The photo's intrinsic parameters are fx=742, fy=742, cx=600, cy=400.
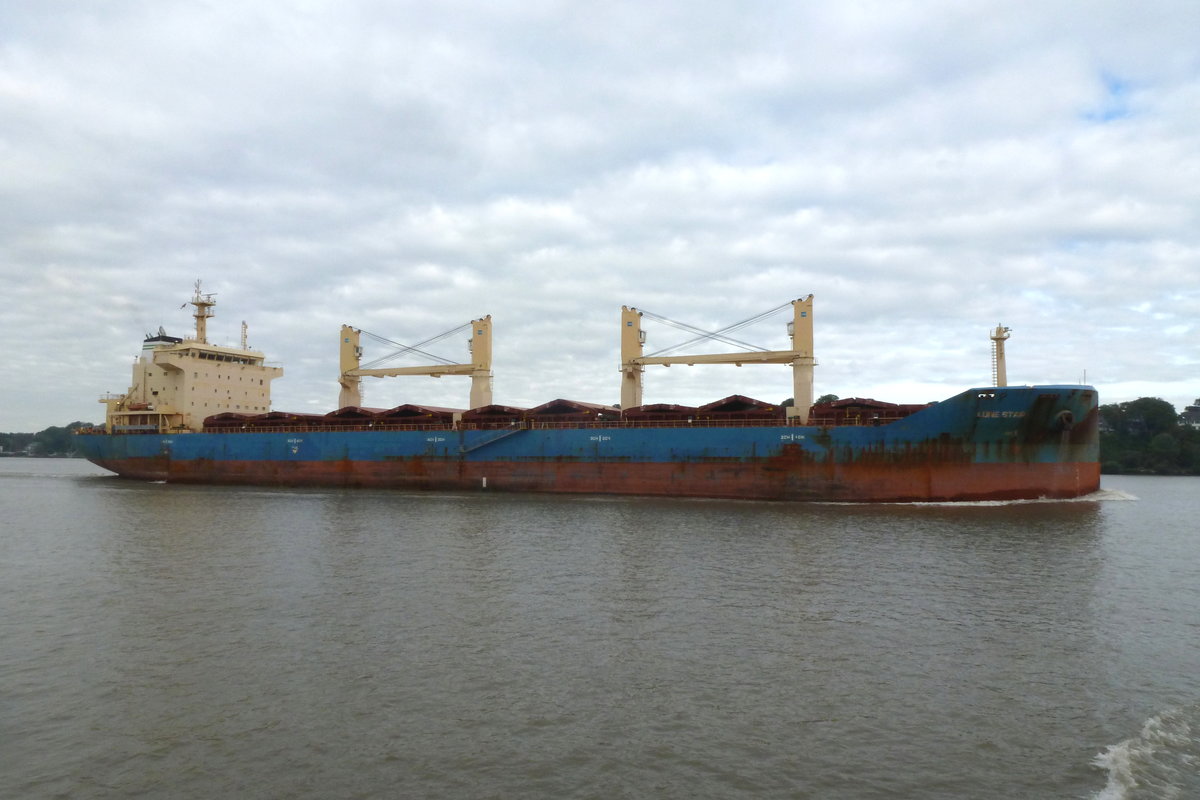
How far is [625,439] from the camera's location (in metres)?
28.2

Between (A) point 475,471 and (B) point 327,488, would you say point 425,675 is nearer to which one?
(A) point 475,471

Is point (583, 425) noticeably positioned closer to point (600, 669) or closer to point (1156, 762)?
point (600, 669)

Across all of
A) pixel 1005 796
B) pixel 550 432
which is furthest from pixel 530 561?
pixel 550 432

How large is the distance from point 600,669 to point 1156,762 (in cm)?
508

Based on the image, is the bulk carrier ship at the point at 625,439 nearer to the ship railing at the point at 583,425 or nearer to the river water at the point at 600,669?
the ship railing at the point at 583,425

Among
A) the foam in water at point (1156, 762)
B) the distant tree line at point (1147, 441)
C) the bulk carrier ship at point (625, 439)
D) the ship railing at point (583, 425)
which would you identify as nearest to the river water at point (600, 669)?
the foam in water at point (1156, 762)

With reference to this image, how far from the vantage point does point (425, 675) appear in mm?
8086

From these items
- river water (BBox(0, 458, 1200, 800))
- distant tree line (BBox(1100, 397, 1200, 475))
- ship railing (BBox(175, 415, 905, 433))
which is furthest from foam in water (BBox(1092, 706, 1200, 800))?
distant tree line (BBox(1100, 397, 1200, 475))

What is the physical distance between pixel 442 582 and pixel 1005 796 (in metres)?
9.09

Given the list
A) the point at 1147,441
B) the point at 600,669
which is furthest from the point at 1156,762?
the point at 1147,441

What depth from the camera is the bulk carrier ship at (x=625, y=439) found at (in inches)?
958

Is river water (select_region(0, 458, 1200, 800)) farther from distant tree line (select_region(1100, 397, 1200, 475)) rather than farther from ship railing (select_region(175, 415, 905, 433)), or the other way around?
distant tree line (select_region(1100, 397, 1200, 475))

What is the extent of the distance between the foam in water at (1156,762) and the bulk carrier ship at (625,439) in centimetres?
1839

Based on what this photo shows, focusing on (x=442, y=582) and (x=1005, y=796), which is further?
Answer: (x=442, y=582)
